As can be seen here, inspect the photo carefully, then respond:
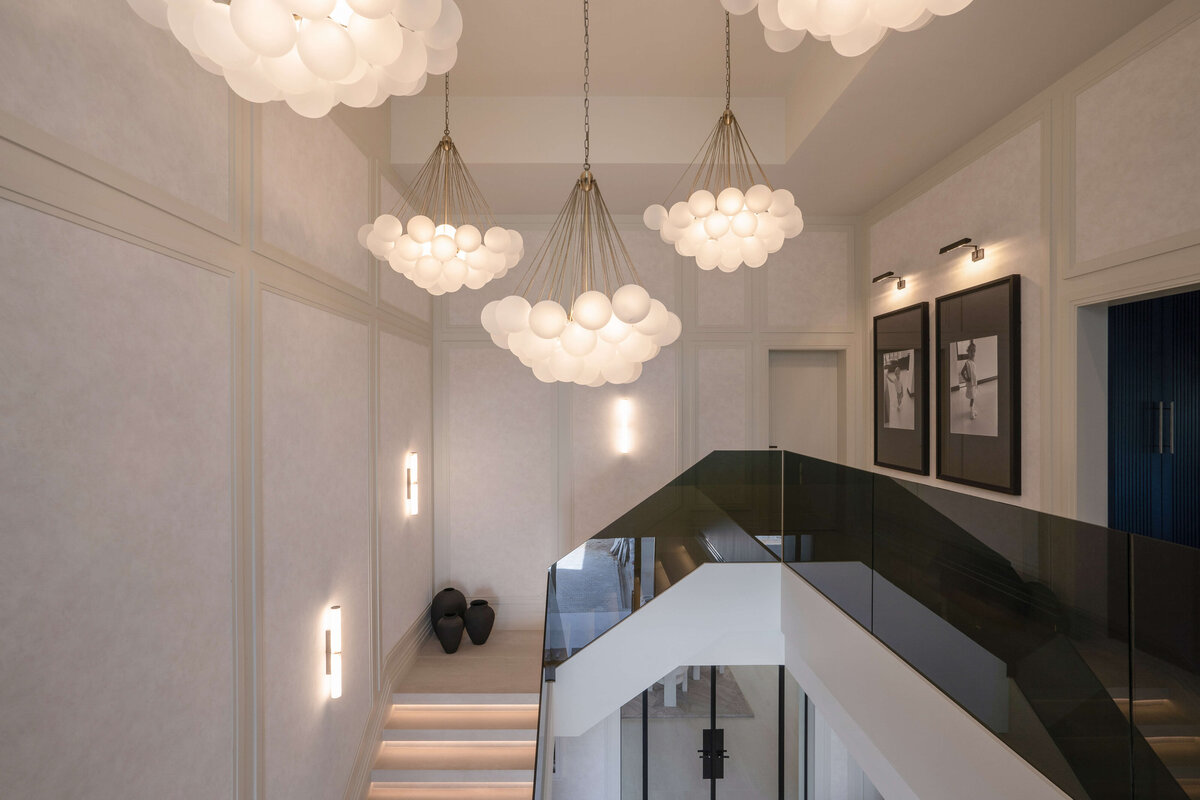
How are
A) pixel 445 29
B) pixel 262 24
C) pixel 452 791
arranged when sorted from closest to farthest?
pixel 262 24 → pixel 445 29 → pixel 452 791

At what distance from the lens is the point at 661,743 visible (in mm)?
6211

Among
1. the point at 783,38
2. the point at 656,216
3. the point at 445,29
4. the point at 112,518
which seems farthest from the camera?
the point at 656,216

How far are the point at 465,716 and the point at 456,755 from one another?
25 cm

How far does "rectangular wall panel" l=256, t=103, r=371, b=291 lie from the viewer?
251 cm

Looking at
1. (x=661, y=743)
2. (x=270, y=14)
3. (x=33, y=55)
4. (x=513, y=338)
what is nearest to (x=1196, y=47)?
(x=513, y=338)

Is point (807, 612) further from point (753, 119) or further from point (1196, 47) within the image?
point (753, 119)

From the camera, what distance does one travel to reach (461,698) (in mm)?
4012

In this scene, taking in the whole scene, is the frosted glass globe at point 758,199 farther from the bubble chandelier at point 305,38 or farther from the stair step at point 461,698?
the stair step at point 461,698

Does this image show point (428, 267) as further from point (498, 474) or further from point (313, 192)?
point (498, 474)

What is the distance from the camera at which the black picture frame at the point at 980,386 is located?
11.1ft

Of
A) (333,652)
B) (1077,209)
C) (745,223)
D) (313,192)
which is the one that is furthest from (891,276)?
(333,652)

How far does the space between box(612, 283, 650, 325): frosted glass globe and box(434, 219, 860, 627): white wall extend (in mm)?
3539

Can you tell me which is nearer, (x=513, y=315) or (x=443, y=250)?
(x=513, y=315)

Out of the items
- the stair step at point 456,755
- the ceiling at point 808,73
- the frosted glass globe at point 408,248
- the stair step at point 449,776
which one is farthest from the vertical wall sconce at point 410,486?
the ceiling at point 808,73
